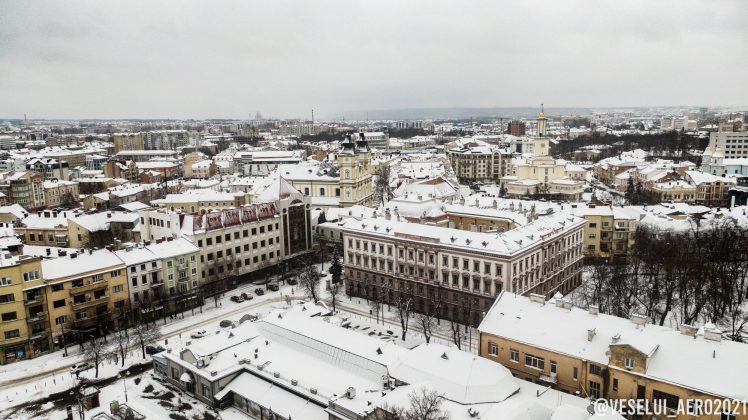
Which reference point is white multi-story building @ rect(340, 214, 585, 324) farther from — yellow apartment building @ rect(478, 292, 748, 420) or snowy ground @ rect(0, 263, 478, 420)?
yellow apartment building @ rect(478, 292, 748, 420)

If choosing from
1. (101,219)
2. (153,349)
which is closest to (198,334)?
(153,349)

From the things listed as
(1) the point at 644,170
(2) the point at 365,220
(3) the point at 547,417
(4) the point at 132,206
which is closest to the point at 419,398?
(3) the point at 547,417

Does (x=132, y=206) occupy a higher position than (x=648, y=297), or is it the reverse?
(x=132, y=206)

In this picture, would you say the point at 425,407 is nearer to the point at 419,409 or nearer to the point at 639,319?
the point at 419,409

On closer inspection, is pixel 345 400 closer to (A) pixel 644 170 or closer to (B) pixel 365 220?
(B) pixel 365 220

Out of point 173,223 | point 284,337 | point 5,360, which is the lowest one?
point 5,360

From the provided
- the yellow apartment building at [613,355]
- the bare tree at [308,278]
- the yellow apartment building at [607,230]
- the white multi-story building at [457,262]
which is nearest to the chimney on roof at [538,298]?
the yellow apartment building at [613,355]
